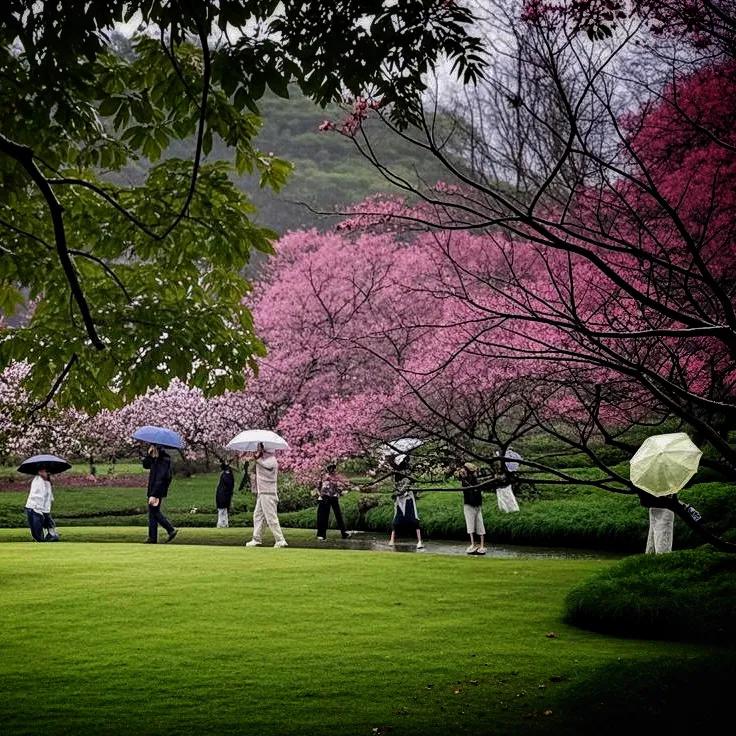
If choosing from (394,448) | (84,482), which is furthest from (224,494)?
(394,448)

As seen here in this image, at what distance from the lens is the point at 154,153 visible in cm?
565

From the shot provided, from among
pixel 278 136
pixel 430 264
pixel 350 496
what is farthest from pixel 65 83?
pixel 278 136

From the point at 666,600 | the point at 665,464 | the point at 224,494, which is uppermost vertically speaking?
the point at 665,464

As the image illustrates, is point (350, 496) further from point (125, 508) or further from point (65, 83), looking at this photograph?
point (65, 83)

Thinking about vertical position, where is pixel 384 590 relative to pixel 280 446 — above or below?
below

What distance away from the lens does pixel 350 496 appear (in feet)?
83.1

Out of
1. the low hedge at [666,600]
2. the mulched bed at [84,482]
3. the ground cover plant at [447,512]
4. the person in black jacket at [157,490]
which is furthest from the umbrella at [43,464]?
the mulched bed at [84,482]

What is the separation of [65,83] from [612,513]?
46.3ft

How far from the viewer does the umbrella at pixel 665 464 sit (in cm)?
462

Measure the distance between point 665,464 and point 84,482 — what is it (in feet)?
103

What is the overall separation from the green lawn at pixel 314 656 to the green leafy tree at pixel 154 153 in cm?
205

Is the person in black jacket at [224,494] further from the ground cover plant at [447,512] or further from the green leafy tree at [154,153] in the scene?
the green leafy tree at [154,153]

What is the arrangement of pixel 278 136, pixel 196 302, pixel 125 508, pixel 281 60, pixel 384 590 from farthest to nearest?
pixel 278 136 → pixel 125 508 → pixel 384 590 → pixel 196 302 → pixel 281 60

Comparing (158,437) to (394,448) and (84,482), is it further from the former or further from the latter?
(84,482)
